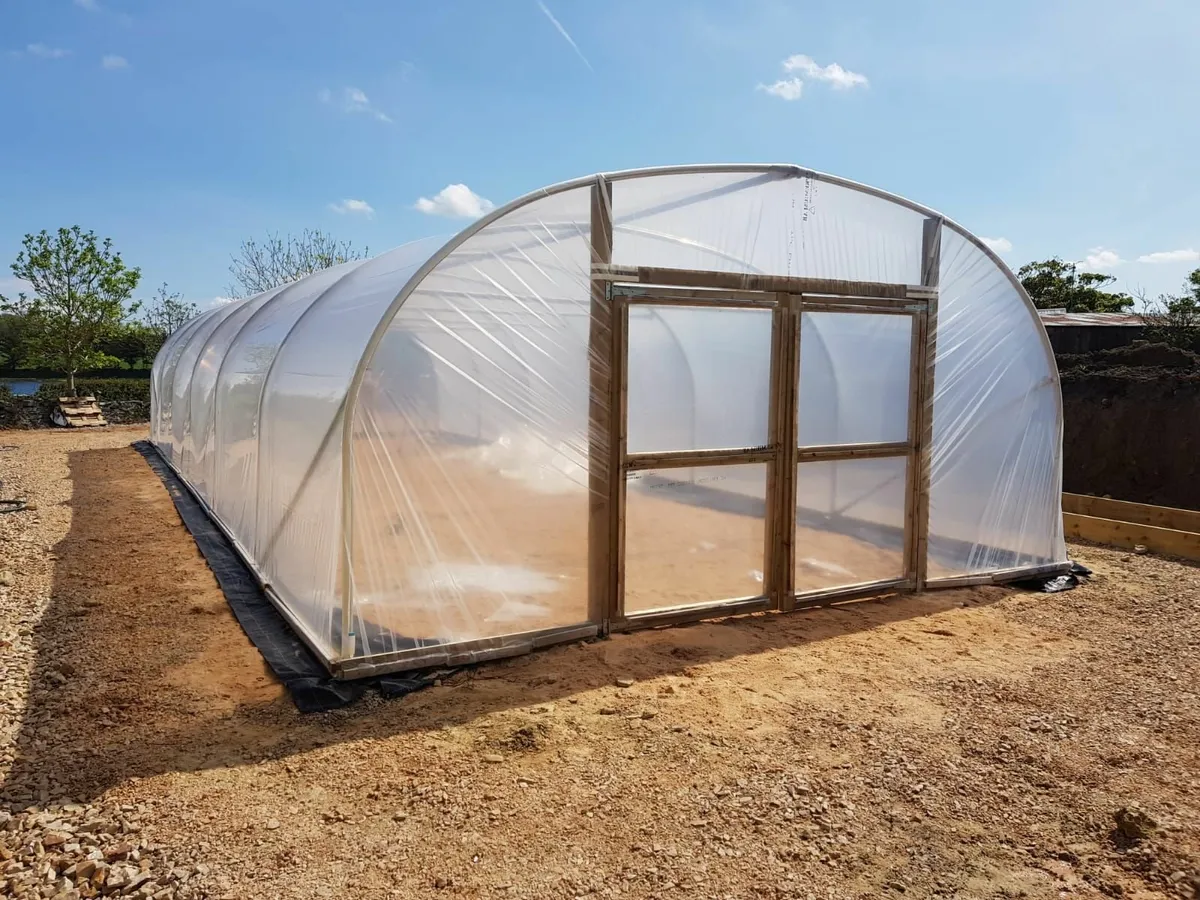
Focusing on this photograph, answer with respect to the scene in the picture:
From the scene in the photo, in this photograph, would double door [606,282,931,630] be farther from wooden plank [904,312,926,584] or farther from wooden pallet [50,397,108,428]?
wooden pallet [50,397,108,428]

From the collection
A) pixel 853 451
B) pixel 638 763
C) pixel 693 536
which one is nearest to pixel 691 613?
pixel 693 536

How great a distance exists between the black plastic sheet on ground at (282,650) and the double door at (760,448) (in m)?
1.44

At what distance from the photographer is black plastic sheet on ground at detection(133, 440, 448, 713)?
164 inches

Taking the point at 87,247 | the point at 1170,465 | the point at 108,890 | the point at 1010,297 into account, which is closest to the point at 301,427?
the point at 108,890

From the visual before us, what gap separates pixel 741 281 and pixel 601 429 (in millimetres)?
1345

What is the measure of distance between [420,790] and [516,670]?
128 centimetres

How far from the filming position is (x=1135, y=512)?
809cm

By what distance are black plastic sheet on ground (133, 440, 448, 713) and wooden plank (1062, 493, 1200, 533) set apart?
7061 mm

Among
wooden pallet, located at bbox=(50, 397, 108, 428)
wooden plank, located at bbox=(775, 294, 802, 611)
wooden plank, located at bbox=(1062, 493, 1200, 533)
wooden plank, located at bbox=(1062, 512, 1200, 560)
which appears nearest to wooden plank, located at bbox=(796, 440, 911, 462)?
wooden plank, located at bbox=(775, 294, 802, 611)

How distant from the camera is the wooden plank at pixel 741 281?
495cm

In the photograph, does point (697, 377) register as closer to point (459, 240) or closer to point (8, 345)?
point (459, 240)

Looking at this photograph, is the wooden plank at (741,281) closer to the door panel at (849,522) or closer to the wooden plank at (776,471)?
the wooden plank at (776,471)

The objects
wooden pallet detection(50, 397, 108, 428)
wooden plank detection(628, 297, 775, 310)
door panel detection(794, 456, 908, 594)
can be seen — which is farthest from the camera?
wooden pallet detection(50, 397, 108, 428)

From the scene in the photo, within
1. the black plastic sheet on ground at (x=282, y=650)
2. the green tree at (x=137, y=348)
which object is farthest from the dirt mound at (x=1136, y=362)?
the green tree at (x=137, y=348)
